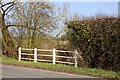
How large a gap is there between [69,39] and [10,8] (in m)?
10.7

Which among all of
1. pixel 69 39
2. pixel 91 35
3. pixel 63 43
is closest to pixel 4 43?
pixel 63 43

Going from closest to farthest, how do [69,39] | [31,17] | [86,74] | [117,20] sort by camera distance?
[86,74], [117,20], [69,39], [31,17]

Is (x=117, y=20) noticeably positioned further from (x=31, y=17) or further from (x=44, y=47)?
(x=31, y=17)

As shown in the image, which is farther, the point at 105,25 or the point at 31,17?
the point at 31,17

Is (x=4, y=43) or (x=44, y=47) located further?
(x=4, y=43)

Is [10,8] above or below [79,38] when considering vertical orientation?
above

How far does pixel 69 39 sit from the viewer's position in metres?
17.8

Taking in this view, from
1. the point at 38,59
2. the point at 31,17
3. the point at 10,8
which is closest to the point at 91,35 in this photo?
the point at 38,59

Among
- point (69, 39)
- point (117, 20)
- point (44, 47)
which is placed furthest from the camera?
point (44, 47)

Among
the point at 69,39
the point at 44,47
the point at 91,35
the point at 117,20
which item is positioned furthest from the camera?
the point at 44,47

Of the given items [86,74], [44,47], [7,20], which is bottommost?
[86,74]

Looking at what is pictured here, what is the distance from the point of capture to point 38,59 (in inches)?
819

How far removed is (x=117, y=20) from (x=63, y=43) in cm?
637

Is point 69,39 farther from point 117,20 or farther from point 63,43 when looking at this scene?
point 117,20
